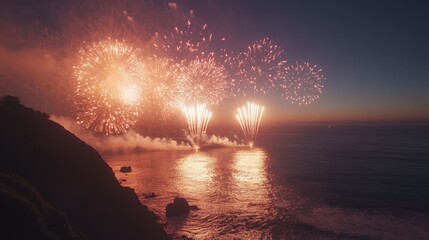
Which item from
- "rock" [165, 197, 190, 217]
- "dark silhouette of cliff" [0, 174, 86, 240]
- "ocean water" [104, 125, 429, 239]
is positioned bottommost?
"ocean water" [104, 125, 429, 239]

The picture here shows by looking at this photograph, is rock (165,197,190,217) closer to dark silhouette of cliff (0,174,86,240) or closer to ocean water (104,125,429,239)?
ocean water (104,125,429,239)

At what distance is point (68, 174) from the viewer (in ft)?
65.7

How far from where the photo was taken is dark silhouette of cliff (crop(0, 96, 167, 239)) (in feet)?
62.0

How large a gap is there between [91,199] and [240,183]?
155 feet

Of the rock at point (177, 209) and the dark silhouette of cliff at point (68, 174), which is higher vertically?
the dark silhouette of cliff at point (68, 174)

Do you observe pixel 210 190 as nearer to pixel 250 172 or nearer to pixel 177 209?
pixel 177 209

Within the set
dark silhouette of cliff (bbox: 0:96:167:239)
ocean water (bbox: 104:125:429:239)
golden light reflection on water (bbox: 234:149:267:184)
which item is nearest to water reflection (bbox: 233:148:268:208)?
golden light reflection on water (bbox: 234:149:267:184)

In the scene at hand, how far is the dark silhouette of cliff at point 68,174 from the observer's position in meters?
18.9

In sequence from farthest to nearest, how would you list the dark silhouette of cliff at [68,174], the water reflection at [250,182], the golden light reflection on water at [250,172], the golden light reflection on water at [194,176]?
the golden light reflection on water at [250,172], the golden light reflection on water at [194,176], the water reflection at [250,182], the dark silhouette of cliff at [68,174]

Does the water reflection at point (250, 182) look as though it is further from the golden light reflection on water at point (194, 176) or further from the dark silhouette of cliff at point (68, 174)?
the dark silhouette of cliff at point (68, 174)

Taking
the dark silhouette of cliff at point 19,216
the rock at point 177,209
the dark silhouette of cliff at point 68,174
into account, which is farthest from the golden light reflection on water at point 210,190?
the dark silhouette of cliff at point 19,216

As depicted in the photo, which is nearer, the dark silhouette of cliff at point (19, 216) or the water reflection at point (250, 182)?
the dark silhouette of cliff at point (19, 216)

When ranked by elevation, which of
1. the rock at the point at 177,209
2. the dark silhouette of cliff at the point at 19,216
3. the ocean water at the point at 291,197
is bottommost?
the ocean water at the point at 291,197

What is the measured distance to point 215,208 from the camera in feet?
148
